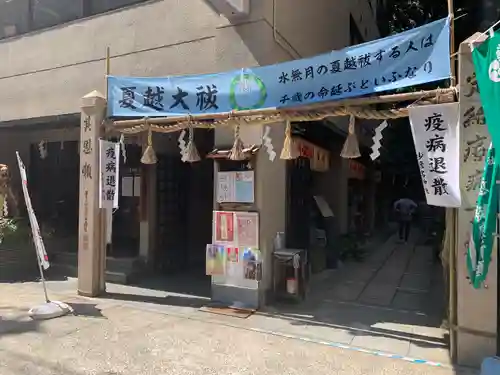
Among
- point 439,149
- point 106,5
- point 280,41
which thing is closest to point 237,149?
point 280,41

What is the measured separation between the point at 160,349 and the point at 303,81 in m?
4.38

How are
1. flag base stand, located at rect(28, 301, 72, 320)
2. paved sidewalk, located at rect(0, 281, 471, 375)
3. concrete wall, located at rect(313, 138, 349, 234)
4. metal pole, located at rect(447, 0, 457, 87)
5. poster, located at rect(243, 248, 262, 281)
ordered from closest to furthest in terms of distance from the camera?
paved sidewalk, located at rect(0, 281, 471, 375)
metal pole, located at rect(447, 0, 457, 87)
flag base stand, located at rect(28, 301, 72, 320)
poster, located at rect(243, 248, 262, 281)
concrete wall, located at rect(313, 138, 349, 234)

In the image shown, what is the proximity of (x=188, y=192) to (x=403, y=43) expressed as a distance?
755 centimetres

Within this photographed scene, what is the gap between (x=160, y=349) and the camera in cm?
573

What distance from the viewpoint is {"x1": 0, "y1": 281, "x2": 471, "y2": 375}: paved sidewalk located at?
5145 millimetres

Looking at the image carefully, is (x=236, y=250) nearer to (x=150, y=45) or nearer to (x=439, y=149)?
(x=439, y=149)

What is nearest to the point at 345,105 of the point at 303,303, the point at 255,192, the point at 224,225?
the point at 255,192

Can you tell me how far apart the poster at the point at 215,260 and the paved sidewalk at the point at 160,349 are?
2.59 ft

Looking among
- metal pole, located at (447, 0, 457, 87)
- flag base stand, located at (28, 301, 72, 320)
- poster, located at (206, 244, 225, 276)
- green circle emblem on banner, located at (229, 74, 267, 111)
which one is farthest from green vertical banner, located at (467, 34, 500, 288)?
flag base stand, located at (28, 301, 72, 320)

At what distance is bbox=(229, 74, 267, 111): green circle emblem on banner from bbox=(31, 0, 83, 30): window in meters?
6.05

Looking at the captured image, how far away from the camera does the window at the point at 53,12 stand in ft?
36.6

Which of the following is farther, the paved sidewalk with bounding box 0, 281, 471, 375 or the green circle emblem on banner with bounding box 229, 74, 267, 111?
the green circle emblem on banner with bounding box 229, 74, 267, 111

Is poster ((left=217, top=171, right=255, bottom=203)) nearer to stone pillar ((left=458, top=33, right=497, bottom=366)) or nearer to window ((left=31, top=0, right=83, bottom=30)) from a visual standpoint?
stone pillar ((left=458, top=33, right=497, bottom=366))

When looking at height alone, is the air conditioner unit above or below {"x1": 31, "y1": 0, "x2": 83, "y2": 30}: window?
below
